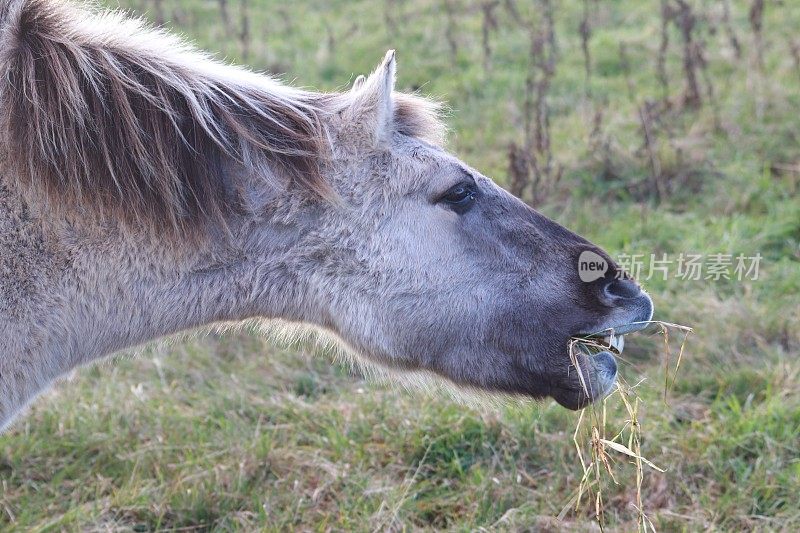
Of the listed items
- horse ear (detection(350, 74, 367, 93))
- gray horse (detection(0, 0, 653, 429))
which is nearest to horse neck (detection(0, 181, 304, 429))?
gray horse (detection(0, 0, 653, 429))

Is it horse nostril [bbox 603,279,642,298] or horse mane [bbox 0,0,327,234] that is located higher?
horse mane [bbox 0,0,327,234]

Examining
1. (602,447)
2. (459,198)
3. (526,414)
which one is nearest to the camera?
(459,198)

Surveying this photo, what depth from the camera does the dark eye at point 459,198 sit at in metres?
2.89

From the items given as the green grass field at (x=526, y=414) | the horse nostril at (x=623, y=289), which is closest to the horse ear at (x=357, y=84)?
the green grass field at (x=526, y=414)

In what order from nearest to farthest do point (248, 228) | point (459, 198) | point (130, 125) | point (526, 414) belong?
point (130, 125) → point (248, 228) → point (459, 198) → point (526, 414)

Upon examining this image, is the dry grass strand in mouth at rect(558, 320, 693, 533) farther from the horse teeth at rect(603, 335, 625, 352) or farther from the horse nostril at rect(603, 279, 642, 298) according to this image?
the horse nostril at rect(603, 279, 642, 298)

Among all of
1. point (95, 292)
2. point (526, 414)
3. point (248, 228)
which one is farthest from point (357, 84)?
point (526, 414)

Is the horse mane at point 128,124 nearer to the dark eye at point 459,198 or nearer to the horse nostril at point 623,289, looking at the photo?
the dark eye at point 459,198

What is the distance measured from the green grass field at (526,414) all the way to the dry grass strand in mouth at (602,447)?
0.07 metres

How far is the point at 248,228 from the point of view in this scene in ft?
9.10

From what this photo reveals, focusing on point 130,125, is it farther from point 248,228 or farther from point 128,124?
point 248,228

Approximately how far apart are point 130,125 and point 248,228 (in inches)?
17.6

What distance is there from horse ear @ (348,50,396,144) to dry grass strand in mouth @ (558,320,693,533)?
0.88m

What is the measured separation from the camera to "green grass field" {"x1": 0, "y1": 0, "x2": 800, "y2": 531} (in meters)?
3.60
